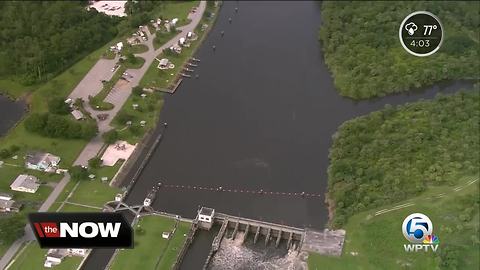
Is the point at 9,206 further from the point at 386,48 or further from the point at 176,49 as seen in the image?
the point at 386,48

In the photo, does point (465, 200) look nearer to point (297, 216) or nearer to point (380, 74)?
point (297, 216)

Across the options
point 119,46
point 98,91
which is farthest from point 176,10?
point 98,91

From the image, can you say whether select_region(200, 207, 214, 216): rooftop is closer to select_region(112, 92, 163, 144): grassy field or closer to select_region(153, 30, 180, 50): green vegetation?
select_region(112, 92, 163, 144): grassy field

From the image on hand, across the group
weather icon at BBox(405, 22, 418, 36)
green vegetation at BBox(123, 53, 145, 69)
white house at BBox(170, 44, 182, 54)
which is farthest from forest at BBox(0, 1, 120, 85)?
weather icon at BBox(405, 22, 418, 36)

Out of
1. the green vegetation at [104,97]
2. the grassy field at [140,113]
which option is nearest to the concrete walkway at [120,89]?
the green vegetation at [104,97]

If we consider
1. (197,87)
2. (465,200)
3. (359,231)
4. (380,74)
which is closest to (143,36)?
(197,87)

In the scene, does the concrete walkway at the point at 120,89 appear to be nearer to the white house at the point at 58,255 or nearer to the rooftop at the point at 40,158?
the rooftop at the point at 40,158
